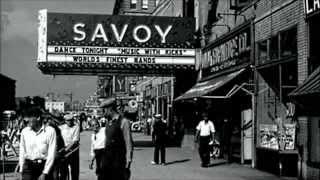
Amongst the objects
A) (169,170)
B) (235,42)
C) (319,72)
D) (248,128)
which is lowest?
(169,170)

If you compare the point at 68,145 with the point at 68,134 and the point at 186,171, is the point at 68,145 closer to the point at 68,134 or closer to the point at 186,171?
the point at 68,134

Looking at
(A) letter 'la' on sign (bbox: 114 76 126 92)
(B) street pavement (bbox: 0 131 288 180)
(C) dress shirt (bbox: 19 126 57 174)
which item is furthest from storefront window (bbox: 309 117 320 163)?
(A) letter 'la' on sign (bbox: 114 76 126 92)

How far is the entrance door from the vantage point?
741 inches

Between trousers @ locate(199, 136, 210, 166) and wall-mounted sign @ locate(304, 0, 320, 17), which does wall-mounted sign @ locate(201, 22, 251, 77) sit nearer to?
trousers @ locate(199, 136, 210, 166)

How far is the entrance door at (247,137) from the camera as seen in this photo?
18.8 meters

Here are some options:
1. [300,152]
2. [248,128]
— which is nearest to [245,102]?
[248,128]

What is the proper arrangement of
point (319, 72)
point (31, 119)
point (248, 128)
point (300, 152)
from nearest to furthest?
point (31, 119), point (319, 72), point (300, 152), point (248, 128)

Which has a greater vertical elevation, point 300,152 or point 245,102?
point 245,102

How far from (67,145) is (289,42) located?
672cm

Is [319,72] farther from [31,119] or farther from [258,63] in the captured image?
[31,119]

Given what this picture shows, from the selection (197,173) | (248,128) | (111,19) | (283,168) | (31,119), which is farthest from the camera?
(111,19)

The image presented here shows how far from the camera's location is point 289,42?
14820 millimetres

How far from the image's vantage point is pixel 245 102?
19656 millimetres

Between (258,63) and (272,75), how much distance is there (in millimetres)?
A: 611
